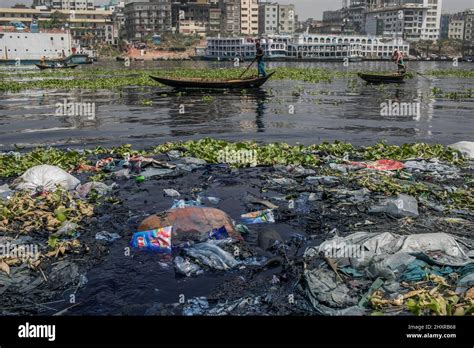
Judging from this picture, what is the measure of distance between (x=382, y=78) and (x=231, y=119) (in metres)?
22.0

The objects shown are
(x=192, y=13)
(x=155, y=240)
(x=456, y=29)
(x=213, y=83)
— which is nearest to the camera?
(x=155, y=240)

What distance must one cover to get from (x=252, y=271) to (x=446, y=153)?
27.9 feet

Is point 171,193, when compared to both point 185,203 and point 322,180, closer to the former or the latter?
point 185,203

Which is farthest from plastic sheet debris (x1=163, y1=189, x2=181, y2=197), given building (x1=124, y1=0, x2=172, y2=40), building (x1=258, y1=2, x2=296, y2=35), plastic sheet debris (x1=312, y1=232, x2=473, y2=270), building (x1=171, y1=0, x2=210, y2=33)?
building (x1=258, y1=2, x2=296, y2=35)

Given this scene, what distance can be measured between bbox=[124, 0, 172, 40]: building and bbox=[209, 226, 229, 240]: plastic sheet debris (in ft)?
536

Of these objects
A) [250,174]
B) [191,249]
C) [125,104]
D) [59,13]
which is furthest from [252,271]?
[59,13]

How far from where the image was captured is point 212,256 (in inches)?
257

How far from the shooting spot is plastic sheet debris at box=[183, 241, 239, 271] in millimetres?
6430

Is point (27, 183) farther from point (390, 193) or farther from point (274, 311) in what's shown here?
point (390, 193)

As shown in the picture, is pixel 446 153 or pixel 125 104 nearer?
pixel 446 153

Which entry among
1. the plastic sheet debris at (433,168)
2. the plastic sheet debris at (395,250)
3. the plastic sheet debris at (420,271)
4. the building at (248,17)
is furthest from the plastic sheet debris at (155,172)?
the building at (248,17)

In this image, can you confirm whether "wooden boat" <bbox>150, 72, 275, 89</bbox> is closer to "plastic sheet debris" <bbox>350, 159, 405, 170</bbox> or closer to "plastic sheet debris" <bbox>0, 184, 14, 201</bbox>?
"plastic sheet debris" <bbox>350, 159, 405, 170</bbox>

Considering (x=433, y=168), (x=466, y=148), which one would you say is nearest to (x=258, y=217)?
(x=433, y=168)

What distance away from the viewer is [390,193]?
356 inches
